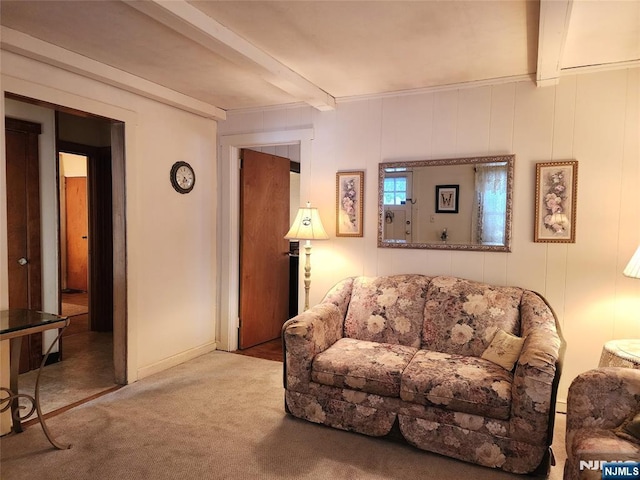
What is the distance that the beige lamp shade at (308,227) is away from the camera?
3404 millimetres

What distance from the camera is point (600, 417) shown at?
1.75 metres

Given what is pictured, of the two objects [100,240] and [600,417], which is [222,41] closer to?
[600,417]

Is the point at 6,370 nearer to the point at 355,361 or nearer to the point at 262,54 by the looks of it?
the point at 355,361

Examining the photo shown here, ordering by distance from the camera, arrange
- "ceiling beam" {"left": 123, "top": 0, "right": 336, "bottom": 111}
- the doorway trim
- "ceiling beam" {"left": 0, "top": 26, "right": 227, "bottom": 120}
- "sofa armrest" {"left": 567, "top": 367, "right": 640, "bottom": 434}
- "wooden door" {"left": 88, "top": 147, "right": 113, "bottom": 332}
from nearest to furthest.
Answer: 1. "sofa armrest" {"left": 567, "top": 367, "right": 640, "bottom": 434}
2. "ceiling beam" {"left": 123, "top": 0, "right": 336, "bottom": 111}
3. "ceiling beam" {"left": 0, "top": 26, "right": 227, "bottom": 120}
4. the doorway trim
5. "wooden door" {"left": 88, "top": 147, "right": 113, "bottom": 332}

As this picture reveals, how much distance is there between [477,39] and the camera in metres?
2.43

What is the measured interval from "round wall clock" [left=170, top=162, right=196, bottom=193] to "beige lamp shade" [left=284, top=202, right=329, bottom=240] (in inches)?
42.8

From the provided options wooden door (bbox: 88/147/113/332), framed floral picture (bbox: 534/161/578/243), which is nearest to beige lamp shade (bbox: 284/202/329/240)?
framed floral picture (bbox: 534/161/578/243)

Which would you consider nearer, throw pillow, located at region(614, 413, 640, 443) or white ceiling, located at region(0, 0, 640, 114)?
throw pillow, located at region(614, 413, 640, 443)

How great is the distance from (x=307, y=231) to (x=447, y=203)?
1.12 metres

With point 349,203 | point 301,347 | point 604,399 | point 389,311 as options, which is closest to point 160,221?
point 349,203

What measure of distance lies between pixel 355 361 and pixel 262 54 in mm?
2012

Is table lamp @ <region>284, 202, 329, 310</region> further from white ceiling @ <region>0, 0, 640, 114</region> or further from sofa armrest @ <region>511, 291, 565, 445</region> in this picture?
sofa armrest @ <region>511, 291, 565, 445</region>

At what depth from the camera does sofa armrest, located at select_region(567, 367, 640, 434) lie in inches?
68.2

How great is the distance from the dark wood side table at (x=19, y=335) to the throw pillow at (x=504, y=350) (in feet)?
8.20
